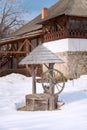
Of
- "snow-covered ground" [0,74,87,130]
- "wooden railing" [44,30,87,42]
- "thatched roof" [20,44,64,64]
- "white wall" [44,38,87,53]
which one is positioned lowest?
"snow-covered ground" [0,74,87,130]

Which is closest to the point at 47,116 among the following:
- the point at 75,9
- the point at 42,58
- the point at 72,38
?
the point at 42,58

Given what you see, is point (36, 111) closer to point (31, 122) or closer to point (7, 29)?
point (31, 122)

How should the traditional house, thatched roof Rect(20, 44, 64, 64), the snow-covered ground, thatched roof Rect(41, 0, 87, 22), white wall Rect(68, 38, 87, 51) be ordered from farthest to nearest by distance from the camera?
white wall Rect(68, 38, 87, 51) → the traditional house → thatched roof Rect(41, 0, 87, 22) → thatched roof Rect(20, 44, 64, 64) → the snow-covered ground

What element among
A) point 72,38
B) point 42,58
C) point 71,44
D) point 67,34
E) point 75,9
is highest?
point 75,9

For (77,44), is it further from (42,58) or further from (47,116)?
(47,116)

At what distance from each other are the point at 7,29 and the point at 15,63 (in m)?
13.8

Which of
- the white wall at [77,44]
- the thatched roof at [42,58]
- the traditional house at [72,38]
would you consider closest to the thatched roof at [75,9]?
the traditional house at [72,38]

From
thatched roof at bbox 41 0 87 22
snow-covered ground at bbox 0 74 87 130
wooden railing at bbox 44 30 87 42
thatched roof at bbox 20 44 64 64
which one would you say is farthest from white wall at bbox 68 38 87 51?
thatched roof at bbox 20 44 64 64

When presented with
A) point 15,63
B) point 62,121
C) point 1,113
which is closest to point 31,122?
point 62,121

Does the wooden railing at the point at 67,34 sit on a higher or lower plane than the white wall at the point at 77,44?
higher

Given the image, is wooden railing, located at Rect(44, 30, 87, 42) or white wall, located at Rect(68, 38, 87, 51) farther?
white wall, located at Rect(68, 38, 87, 51)

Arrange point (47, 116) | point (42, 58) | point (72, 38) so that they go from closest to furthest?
point (47, 116) → point (42, 58) → point (72, 38)

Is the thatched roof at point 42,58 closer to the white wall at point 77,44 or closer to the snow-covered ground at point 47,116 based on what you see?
the snow-covered ground at point 47,116

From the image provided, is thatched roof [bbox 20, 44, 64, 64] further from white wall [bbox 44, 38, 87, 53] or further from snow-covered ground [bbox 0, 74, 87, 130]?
white wall [bbox 44, 38, 87, 53]
